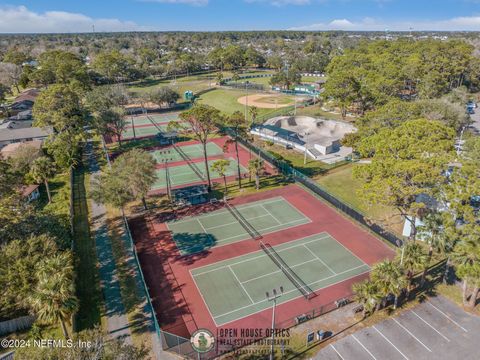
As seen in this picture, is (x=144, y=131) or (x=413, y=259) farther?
(x=144, y=131)

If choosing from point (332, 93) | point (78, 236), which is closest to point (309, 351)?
point (78, 236)

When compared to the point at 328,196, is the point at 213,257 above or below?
below

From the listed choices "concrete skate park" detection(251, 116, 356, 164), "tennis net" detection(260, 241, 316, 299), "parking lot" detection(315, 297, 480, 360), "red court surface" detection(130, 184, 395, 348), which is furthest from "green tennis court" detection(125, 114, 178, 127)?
"parking lot" detection(315, 297, 480, 360)

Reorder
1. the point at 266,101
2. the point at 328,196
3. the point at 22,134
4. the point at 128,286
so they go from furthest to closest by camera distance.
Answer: the point at 266,101
the point at 22,134
the point at 328,196
the point at 128,286

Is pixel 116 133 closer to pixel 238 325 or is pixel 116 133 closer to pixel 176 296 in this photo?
pixel 176 296

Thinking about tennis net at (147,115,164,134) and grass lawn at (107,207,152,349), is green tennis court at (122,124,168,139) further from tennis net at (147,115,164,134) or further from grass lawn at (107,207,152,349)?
grass lawn at (107,207,152,349)

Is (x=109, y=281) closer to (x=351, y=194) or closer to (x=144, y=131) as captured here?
(x=351, y=194)

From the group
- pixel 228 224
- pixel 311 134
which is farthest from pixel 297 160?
pixel 228 224
